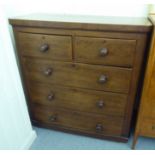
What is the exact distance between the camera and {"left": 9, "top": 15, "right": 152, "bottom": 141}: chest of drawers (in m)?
1.08

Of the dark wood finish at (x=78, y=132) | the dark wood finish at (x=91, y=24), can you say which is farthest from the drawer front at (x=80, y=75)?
the dark wood finish at (x=78, y=132)

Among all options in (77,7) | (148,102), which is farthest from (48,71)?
(148,102)

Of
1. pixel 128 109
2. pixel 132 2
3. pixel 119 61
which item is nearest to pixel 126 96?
pixel 128 109

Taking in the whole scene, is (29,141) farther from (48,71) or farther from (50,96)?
(48,71)

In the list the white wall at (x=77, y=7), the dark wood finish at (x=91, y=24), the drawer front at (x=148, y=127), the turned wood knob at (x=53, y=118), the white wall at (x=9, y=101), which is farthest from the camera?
the turned wood knob at (x=53, y=118)

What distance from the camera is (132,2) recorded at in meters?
1.35

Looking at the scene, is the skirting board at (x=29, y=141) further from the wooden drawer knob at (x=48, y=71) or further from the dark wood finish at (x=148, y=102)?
the dark wood finish at (x=148, y=102)

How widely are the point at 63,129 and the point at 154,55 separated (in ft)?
3.31

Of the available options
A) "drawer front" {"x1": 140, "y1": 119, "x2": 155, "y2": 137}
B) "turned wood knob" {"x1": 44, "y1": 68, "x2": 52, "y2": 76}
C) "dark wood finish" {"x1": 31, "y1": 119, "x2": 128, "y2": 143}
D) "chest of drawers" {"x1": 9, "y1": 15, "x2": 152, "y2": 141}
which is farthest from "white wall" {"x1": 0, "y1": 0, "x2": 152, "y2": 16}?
"dark wood finish" {"x1": 31, "y1": 119, "x2": 128, "y2": 143}

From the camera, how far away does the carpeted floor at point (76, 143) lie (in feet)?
4.83

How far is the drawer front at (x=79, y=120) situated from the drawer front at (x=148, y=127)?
0.16 meters

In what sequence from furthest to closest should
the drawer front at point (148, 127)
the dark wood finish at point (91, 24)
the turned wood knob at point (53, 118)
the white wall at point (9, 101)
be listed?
1. the turned wood knob at point (53, 118)
2. the drawer front at point (148, 127)
3. the white wall at point (9, 101)
4. the dark wood finish at point (91, 24)

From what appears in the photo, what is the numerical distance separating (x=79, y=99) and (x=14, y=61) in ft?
1.82

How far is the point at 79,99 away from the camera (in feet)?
4.50
